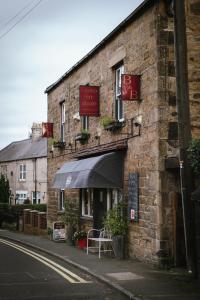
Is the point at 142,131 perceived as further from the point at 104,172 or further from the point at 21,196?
Answer: the point at 21,196

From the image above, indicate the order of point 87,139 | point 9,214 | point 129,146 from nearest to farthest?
1. point 129,146
2. point 87,139
3. point 9,214

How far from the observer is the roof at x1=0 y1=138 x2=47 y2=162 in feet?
173

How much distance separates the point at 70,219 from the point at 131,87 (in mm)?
7911

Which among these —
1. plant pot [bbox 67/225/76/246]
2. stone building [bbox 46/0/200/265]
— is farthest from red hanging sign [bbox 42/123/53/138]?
plant pot [bbox 67/225/76/246]

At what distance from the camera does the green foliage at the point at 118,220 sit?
1519cm

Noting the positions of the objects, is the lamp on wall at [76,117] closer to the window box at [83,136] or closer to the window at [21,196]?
the window box at [83,136]

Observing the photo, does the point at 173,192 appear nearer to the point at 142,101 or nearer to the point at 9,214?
the point at 142,101

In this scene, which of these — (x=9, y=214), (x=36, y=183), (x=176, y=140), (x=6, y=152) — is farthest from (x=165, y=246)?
(x=6, y=152)

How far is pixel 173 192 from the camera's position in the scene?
13.2 metres

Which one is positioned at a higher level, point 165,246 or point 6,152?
point 6,152

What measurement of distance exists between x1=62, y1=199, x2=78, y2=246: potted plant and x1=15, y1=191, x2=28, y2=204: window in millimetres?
33406

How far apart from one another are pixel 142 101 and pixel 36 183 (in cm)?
3831

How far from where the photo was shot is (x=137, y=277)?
38.3 feet

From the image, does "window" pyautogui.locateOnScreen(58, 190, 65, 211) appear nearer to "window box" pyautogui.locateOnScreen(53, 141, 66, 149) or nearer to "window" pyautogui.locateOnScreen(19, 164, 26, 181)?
"window box" pyautogui.locateOnScreen(53, 141, 66, 149)
